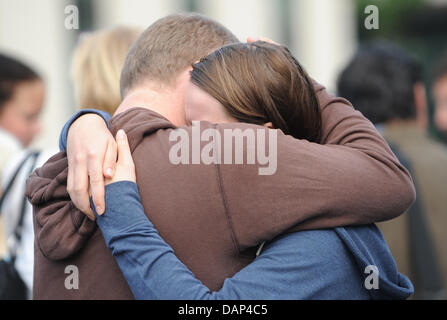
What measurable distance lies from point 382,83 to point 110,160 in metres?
2.11

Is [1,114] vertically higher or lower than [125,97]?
lower

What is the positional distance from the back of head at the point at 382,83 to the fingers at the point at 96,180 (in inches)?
81.7

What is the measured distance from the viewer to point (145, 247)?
1.42m

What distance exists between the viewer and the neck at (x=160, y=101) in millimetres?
1702

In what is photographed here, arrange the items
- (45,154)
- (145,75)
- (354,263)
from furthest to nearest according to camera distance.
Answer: (45,154), (145,75), (354,263)

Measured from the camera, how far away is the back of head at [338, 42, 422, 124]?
10.3 feet

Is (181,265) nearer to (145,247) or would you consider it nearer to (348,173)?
(145,247)

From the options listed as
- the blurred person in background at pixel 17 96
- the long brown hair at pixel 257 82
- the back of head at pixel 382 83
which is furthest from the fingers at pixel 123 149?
the blurred person in background at pixel 17 96

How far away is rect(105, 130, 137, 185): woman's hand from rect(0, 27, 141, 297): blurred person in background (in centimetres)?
97

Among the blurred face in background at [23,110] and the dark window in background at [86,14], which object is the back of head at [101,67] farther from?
the dark window in background at [86,14]

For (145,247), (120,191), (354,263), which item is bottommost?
(354,263)

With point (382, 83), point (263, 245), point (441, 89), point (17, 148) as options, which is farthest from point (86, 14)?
point (263, 245)

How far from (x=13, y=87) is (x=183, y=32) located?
2160mm

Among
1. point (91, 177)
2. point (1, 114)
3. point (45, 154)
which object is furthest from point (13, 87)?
point (91, 177)
